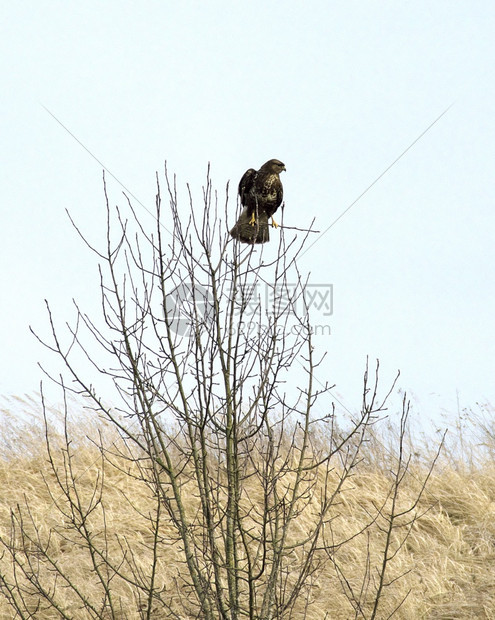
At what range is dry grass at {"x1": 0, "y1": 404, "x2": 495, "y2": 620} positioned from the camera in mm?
5305

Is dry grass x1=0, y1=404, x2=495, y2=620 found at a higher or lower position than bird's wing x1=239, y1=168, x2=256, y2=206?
lower

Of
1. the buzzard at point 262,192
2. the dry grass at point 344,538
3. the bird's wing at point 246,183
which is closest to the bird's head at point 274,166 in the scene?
the buzzard at point 262,192

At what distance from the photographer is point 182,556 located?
6.49 m

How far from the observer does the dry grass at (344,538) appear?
5305mm

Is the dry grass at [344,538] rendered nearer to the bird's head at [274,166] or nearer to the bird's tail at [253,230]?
the bird's tail at [253,230]

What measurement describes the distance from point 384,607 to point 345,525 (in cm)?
140

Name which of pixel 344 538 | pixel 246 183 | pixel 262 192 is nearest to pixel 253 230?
pixel 262 192

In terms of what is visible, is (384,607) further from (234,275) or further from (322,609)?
(234,275)

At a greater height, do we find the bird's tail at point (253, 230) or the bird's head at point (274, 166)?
the bird's head at point (274, 166)

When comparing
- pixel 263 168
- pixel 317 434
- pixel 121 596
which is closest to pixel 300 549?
pixel 121 596

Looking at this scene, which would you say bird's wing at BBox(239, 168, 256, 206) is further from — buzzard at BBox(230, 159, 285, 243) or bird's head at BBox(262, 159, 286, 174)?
bird's head at BBox(262, 159, 286, 174)

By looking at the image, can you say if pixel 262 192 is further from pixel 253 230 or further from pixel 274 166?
pixel 253 230

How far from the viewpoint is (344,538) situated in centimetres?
657

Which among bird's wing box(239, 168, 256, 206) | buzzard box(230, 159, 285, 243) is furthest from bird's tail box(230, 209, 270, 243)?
bird's wing box(239, 168, 256, 206)
